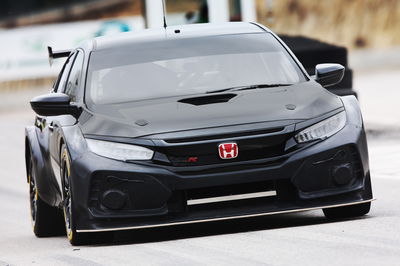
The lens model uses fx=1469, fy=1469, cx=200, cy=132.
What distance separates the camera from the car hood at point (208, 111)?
9.34 m

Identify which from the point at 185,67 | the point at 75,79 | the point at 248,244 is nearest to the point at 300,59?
the point at 75,79

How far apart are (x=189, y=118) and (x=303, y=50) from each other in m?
11.1

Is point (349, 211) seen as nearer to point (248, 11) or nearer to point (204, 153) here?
point (204, 153)

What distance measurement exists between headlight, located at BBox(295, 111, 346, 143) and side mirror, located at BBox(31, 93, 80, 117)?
1.66 m

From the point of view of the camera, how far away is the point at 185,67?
1045 centimetres

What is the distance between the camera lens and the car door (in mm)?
10031

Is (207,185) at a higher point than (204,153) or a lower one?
lower

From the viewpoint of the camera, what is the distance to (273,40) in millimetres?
10961

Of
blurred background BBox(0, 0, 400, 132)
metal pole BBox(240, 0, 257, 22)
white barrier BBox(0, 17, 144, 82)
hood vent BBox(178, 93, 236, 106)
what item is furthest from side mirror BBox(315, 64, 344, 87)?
white barrier BBox(0, 17, 144, 82)

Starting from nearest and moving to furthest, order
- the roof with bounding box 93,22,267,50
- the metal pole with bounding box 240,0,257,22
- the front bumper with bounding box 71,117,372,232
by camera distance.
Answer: the front bumper with bounding box 71,117,372,232 → the roof with bounding box 93,22,267,50 → the metal pole with bounding box 240,0,257,22

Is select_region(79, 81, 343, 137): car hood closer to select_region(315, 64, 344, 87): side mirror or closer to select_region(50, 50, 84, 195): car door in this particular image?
select_region(50, 50, 84, 195): car door

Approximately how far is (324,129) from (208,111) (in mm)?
758

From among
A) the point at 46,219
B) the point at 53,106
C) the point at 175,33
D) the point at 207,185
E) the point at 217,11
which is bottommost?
the point at 217,11

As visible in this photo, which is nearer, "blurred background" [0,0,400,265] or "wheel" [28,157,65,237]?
"blurred background" [0,0,400,265]
